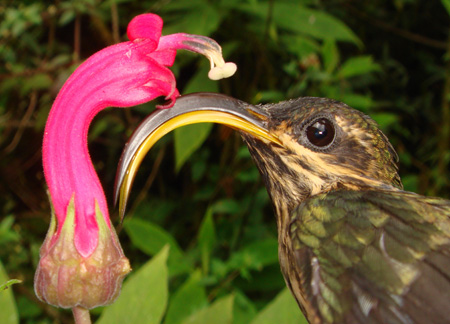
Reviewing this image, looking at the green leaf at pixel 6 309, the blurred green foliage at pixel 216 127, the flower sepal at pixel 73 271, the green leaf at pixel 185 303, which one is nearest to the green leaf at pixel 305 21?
the blurred green foliage at pixel 216 127

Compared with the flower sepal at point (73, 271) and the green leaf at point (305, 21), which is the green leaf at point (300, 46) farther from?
the flower sepal at point (73, 271)

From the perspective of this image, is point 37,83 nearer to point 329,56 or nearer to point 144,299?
point 329,56

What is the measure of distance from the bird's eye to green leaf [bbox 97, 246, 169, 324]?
1.49ft

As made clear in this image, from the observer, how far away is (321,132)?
944mm

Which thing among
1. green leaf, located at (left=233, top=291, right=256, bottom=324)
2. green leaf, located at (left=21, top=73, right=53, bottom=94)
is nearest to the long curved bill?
green leaf, located at (left=233, top=291, right=256, bottom=324)

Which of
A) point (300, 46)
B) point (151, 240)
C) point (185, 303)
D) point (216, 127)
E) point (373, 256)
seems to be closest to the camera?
point (373, 256)

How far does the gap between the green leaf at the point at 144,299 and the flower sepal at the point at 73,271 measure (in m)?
Result: 0.45

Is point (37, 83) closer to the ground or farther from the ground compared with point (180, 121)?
closer to the ground

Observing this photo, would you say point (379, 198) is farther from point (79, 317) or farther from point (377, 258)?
point (79, 317)

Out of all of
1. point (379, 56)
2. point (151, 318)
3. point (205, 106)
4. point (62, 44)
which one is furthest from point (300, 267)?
point (379, 56)

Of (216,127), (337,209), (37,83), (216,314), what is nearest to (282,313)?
(216,314)

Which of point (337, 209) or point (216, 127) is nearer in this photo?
point (337, 209)

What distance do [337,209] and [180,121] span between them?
0.98 feet

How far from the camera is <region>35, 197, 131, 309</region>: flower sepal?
68cm
